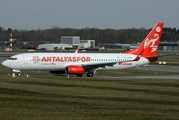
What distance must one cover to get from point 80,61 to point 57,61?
3.97 m

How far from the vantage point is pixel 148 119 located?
17.7 metres

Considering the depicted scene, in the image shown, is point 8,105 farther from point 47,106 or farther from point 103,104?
point 103,104

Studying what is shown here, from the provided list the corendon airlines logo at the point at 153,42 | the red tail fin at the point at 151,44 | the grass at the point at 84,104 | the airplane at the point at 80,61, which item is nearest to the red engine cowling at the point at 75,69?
the airplane at the point at 80,61

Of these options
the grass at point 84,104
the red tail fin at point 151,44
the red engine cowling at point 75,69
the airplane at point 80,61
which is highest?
the red tail fin at point 151,44

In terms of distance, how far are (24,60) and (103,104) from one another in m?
28.2

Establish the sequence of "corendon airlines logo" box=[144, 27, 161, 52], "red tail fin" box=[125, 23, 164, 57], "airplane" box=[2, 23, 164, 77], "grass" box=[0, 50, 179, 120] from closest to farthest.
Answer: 1. "grass" box=[0, 50, 179, 120]
2. "airplane" box=[2, 23, 164, 77]
3. "red tail fin" box=[125, 23, 164, 57]
4. "corendon airlines logo" box=[144, 27, 161, 52]

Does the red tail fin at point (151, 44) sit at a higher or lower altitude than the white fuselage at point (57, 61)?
higher

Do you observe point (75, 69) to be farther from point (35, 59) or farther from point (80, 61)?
point (35, 59)

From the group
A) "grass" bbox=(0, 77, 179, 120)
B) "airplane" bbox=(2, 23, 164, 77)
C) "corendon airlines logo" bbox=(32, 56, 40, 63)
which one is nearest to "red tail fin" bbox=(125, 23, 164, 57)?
"airplane" bbox=(2, 23, 164, 77)

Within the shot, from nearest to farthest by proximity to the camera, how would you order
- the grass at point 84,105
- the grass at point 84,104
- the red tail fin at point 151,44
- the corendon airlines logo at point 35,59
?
1. the grass at point 84,105
2. the grass at point 84,104
3. the corendon airlines logo at point 35,59
4. the red tail fin at point 151,44

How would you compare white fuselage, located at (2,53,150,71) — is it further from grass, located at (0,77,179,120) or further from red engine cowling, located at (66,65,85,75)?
grass, located at (0,77,179,120)

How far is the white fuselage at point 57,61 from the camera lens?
1916 inches

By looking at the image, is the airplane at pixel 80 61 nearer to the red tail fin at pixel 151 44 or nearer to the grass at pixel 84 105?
the red tail fin at pixel 151 44

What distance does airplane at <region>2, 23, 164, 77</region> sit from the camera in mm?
48781
